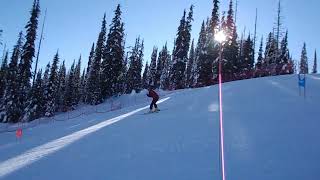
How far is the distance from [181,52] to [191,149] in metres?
53.8

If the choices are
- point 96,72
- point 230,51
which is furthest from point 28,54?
point 230,51

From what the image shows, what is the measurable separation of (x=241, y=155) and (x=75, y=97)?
76.5 metres

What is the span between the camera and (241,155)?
12.3m

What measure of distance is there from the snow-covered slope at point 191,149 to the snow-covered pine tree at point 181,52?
43573 mm

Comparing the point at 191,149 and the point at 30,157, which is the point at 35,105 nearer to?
the point at 30,157

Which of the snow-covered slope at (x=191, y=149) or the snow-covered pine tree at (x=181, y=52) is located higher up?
the snow-covered pine tree at (x=181, y=52)

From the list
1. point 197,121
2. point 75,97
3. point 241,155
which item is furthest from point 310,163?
point 75,97

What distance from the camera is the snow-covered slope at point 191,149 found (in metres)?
11.2

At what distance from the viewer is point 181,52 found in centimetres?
6656

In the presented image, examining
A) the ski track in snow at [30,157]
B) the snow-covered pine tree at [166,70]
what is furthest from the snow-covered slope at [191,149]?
the snow-covered pine tree at [166,70]

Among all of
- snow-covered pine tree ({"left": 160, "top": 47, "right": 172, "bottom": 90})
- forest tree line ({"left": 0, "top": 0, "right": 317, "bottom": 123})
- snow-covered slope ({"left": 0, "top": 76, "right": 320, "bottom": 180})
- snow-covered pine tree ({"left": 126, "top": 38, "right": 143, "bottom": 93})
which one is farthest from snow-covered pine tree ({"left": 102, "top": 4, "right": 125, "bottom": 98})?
snow-covered slope ({"left": 0, "top": 76, "right": 320, "bottom": 180})

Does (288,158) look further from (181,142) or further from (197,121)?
(197,121)

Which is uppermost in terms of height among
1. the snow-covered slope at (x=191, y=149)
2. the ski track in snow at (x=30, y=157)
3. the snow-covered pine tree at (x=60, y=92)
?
the snow-covered pine tree at (x=60, y=92)

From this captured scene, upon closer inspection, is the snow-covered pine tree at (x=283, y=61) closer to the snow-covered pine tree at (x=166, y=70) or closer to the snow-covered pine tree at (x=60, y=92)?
the snow-covered pine tree at (x=166, y=70)
